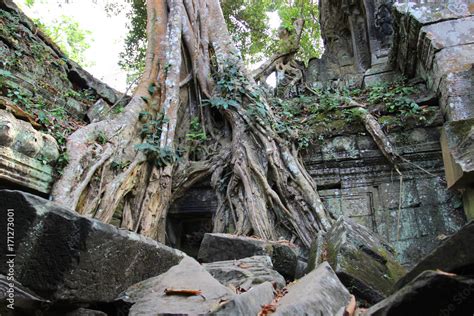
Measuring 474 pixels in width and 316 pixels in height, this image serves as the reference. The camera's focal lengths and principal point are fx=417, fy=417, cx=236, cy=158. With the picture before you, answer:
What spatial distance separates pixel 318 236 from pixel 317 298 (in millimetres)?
1193

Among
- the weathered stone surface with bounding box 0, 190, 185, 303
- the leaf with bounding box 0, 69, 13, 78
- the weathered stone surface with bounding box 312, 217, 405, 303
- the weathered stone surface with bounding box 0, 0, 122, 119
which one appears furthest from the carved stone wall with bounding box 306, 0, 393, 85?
the weathered stone surface with bounding box 0, 190, 185, 303

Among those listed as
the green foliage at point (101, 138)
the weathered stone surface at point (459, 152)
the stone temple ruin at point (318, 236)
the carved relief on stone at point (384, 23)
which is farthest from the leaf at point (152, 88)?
the carved relief on stone at point (384, 23)

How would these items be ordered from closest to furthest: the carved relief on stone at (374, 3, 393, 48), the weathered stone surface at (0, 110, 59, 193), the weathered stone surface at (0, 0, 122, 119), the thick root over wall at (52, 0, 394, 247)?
the weathered stone surface at (0, 110, 59, 193)
the thick root over wall at (52, 0, 394, 247)
the weathered stone surface at (0, 0, 122, 119)
the carved relief on stone at (374, 3, 393, 48)

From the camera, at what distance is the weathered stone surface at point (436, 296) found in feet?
3.29

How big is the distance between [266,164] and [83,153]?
1709 mm

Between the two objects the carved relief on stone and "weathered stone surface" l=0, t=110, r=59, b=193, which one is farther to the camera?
the carved relief on stone

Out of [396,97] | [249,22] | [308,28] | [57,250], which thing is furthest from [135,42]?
[57,250]

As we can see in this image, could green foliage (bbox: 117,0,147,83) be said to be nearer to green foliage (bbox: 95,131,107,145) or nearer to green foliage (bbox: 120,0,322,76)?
green foliage (bbox: 120,0,322,76)

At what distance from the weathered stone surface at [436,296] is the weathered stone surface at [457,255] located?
0.53ft

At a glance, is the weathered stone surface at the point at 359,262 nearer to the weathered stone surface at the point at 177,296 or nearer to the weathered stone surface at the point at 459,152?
the weathered stone surface at the point at 459,152

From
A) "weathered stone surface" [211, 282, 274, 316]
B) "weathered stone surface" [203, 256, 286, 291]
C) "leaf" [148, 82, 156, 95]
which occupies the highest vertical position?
"leaf" [148, 82, 156, 95]

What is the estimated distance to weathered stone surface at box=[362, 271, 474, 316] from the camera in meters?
1.00

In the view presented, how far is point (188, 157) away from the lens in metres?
4.63

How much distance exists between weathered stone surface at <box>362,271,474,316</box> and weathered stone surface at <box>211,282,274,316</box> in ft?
1.49
